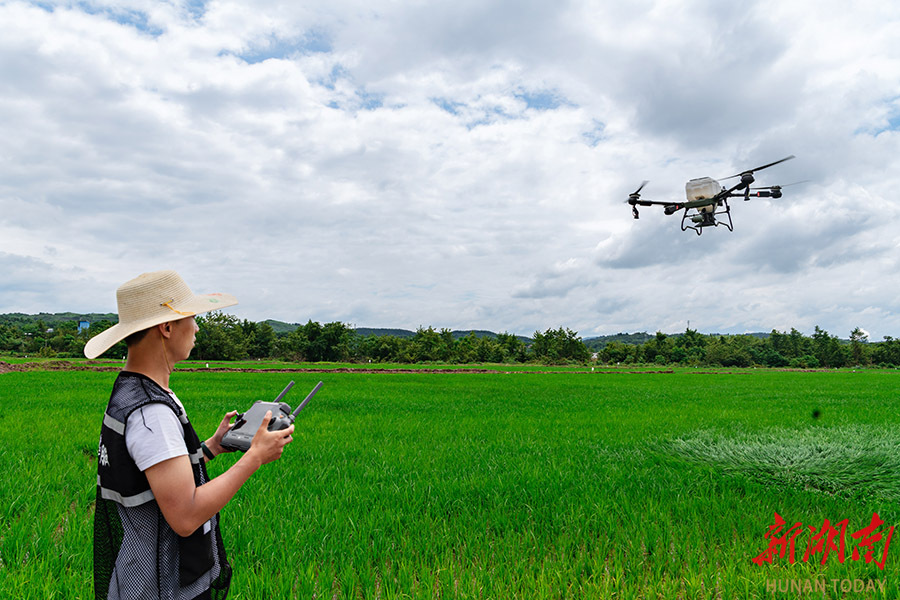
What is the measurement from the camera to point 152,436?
159 cm

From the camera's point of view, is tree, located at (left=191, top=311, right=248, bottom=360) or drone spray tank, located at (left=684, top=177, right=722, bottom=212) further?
tree, located at (left=191, top=311, right=248, bottom=360)

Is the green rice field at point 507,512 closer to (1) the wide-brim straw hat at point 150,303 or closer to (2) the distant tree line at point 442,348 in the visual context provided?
(1) the wide-brim straw hat at point 150,303

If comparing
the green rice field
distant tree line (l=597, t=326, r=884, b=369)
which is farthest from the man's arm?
distant tree line (l=597, t=326, r=884, b=369)

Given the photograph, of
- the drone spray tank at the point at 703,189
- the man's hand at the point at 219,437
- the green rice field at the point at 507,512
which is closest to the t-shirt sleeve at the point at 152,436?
the man's hand at the point at 219,437

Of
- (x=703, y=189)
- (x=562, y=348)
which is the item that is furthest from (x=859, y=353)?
(x=703, y=189)

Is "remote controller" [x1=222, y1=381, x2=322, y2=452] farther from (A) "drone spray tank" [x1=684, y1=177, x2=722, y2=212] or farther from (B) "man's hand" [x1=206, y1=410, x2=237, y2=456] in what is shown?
(A) "drone spray tank" [x1=684, y1=177, x2=722, y2=212]

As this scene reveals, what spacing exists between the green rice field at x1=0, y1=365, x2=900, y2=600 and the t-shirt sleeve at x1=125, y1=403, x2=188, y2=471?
2.05 meters

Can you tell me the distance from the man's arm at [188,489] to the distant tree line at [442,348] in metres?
66.6

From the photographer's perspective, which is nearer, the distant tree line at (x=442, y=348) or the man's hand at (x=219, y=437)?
the man's hand at (x=219, y=437)

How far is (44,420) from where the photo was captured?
32.4 ft

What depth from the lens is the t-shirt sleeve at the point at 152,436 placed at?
5.16 feet

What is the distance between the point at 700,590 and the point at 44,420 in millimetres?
11535

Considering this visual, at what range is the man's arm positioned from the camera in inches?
62.2

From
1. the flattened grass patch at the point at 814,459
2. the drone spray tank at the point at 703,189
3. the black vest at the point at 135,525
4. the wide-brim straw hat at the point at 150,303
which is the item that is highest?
the drone spray tank at the point at 703,189
